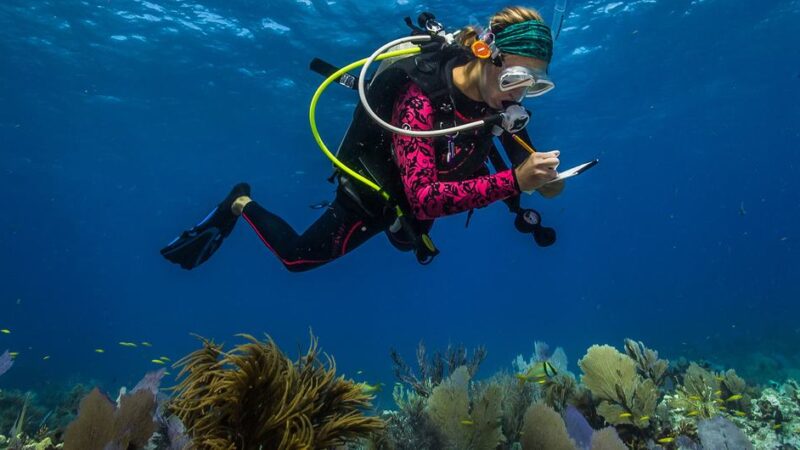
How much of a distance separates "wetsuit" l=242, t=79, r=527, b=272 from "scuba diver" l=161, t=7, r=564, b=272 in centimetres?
1

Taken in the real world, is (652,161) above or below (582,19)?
below

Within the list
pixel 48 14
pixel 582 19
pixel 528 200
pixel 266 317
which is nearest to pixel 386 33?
pixel 582 19

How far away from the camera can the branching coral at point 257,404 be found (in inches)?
83.9

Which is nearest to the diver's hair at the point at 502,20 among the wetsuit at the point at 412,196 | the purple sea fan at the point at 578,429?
the wetsuit at the point at 412,196

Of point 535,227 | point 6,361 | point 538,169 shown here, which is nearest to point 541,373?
point 535,227

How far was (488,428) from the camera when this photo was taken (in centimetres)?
386

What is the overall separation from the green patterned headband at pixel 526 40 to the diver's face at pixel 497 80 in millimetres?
45

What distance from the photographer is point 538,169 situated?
3240mm

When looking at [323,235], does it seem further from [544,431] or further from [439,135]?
[544,431]

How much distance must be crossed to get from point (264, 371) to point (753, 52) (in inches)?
1230

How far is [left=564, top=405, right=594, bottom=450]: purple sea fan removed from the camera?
3.59 meters

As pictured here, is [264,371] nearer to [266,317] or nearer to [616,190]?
[616,190]

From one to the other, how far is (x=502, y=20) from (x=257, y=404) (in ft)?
11.7

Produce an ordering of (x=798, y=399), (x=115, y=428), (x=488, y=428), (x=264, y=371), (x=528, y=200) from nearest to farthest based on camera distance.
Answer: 1. (x=264, y=371)
2. (x=115, y=428)
3. (x=488, y=428)
4. (x=798, y=399)
5. (x=528, y=200)
